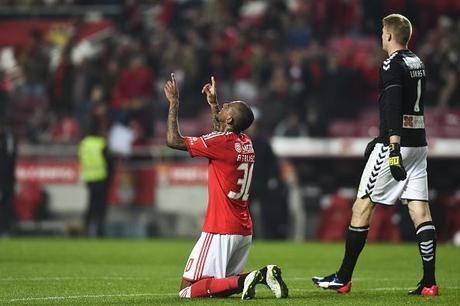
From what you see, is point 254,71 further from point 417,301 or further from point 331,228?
point 417,301

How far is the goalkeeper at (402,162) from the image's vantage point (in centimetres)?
924

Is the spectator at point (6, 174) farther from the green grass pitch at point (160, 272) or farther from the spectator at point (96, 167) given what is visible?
the green grass pitch at point (160, 272)

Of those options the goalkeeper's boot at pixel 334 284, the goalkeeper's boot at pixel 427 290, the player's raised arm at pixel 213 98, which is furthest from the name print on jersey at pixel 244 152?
the goalkeeper's boot at pixel 427 290

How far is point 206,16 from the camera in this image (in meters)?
26.2

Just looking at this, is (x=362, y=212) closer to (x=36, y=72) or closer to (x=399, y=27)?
(x=399, y=27)

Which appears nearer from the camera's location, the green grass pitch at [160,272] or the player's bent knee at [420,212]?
the green grass pitch at [160,272]

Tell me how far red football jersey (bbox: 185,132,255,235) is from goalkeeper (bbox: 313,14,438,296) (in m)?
1.01

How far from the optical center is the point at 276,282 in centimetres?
845

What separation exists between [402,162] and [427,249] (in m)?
0.72

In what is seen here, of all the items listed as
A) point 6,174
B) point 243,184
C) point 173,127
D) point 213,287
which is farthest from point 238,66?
point 213,287

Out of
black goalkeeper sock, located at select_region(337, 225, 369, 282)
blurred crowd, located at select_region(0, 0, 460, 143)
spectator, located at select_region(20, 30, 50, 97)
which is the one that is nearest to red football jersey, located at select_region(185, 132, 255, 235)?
black goalkeeper sock, located at select_region(337, 225, 369, 282)

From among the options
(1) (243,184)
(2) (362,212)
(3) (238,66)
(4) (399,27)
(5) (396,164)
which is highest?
(3) (238,66)

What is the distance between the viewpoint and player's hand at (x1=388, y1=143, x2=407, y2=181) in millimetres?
8961

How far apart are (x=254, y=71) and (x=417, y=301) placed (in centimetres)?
1527
